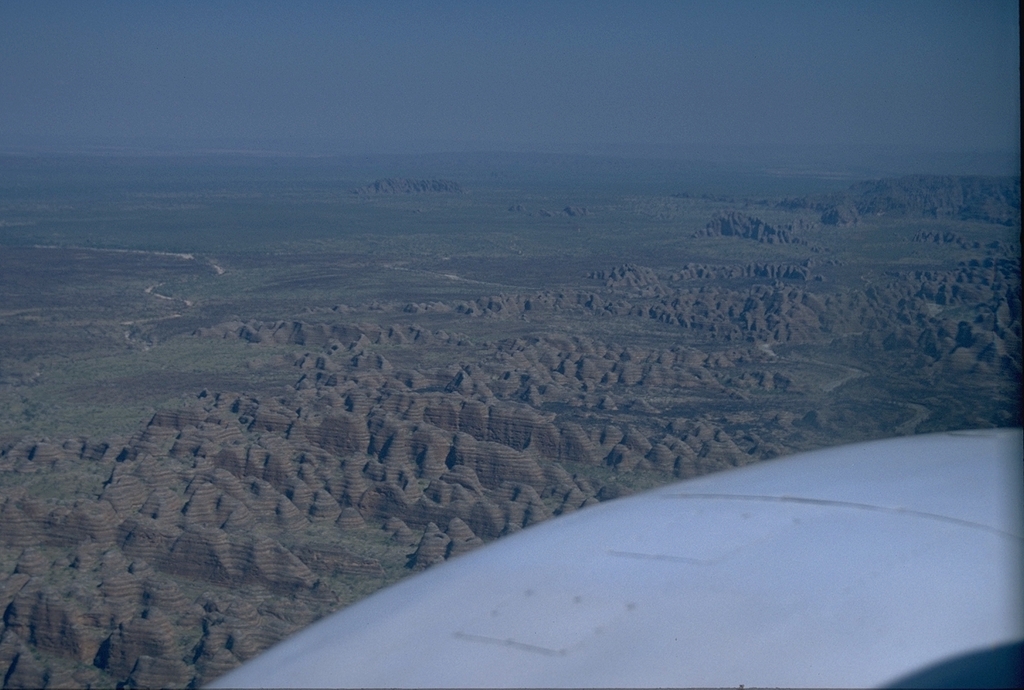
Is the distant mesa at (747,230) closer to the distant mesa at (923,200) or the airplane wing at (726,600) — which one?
the distant mesa at (923,200)

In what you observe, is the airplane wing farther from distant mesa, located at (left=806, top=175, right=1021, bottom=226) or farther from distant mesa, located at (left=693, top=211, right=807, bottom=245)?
distant mesa, located at (left=693, top=211, right=807, bottom=245)

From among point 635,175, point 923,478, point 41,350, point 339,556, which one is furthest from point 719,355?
point 635,175

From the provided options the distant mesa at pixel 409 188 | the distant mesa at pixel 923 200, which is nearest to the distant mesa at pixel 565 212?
the distant mesa at pixel 923 200

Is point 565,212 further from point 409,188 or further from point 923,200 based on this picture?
point 923,200

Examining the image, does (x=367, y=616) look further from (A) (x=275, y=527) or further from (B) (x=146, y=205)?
(B) (x=146, y=205)

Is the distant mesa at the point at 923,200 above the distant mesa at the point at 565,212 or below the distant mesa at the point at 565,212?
above

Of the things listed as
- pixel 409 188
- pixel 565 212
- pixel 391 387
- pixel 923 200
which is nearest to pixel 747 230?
pixel 923 200
